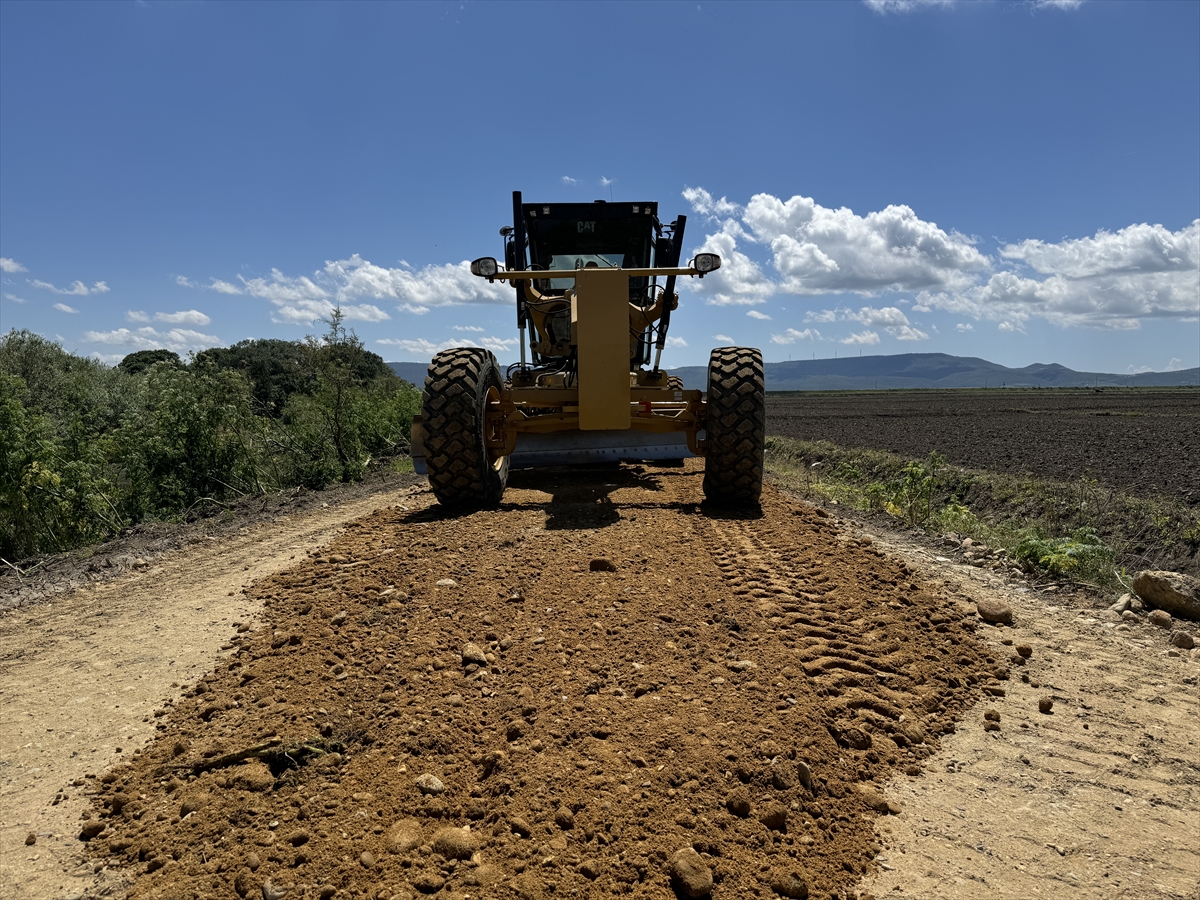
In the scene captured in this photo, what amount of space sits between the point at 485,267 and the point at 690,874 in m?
5.49

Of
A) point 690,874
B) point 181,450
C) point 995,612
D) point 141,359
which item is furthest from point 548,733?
point 141,359

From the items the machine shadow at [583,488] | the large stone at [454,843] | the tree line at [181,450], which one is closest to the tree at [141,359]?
the tree line at [181,450]

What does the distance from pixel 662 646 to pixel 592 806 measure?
119 cm

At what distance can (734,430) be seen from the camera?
6.19 m

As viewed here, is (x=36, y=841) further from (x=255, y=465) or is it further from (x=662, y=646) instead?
(x=255, y=465)

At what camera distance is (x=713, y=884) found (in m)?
1.99

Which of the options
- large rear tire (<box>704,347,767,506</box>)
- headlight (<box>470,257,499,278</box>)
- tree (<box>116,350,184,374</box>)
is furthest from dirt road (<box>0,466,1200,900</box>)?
tree (<box>116,350,184,374</box>)

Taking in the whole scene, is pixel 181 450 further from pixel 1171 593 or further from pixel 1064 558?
pixel 1171 593

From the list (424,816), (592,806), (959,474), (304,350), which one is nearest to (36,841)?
(424,816)

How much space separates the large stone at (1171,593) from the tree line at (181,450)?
8.50 metres

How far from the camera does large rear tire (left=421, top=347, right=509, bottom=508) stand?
20.2 feet

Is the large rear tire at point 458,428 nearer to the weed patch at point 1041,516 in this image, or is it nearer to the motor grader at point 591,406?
the motor grader at point 591,406

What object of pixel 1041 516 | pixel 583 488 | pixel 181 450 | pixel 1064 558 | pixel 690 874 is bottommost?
pixel 1041 516

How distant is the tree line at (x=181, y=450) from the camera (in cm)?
833
